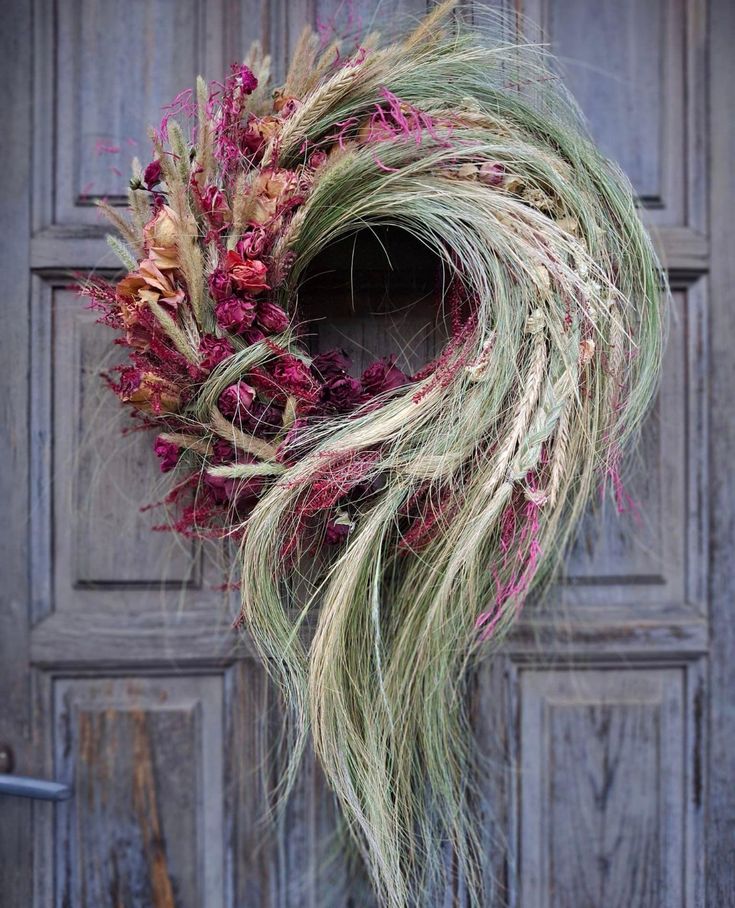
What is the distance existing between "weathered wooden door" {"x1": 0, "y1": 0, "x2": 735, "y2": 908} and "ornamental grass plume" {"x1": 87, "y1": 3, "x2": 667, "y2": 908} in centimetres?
20

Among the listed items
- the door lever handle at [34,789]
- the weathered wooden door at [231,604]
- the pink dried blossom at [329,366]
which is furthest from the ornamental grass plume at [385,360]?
the door lever handle at [34,789]

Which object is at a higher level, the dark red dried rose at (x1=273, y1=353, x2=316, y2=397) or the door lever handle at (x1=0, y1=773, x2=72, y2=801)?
the dark red dried rose at (x1=273, y1=353, x2=316, y2=397)

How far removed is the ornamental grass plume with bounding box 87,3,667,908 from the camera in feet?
2.47

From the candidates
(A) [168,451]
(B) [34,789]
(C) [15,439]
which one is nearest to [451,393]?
(A) [168,451]

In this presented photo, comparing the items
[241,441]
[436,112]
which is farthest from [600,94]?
[241,441]

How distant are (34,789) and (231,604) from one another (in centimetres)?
34

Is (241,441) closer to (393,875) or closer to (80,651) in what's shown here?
(80,651)

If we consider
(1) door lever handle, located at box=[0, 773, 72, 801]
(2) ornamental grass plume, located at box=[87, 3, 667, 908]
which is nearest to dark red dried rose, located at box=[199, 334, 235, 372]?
(2) ornamental grass plume, located at box=[87, 3, 667, 908]

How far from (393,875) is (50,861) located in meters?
0.51

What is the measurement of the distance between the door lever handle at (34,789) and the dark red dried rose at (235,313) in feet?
2.13

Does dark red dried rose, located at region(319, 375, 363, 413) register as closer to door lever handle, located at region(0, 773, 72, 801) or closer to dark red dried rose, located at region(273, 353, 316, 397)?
dark red dried rose, located at region(273, 353, 316, 397)

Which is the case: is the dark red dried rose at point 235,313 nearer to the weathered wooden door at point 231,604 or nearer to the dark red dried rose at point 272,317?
the dark red dried rose at point 272,317

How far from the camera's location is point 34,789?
89cm

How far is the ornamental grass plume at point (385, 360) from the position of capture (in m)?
0.75
